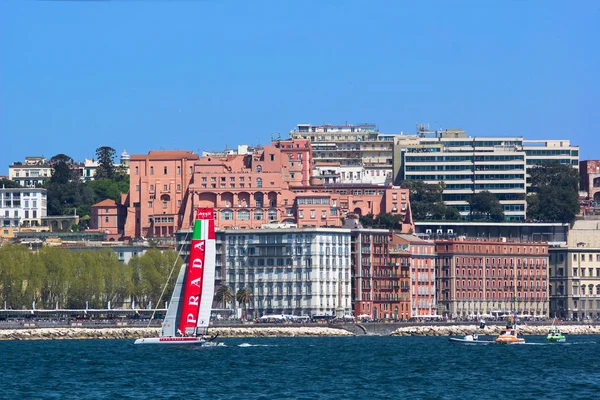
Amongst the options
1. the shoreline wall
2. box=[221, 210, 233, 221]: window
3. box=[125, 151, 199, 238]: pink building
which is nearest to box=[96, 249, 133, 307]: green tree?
the shoreline wall

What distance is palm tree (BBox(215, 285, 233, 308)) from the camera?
15988 cm

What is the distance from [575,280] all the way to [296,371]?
339ft

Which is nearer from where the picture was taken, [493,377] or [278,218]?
[493,377]

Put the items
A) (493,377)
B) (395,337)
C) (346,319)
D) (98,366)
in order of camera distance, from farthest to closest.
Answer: (346,319) < (395,337) < (98,366) < (493,377)

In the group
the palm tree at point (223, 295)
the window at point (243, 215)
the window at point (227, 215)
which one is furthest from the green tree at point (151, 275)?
the window at point (243, 215)

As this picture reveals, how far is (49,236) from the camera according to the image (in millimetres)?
192250

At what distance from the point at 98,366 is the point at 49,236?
327 ft

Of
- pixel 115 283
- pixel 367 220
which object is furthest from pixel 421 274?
pixel 115 283

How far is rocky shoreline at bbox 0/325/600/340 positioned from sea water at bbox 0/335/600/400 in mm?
8628

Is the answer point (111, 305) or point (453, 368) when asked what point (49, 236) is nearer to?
point (111, 305)

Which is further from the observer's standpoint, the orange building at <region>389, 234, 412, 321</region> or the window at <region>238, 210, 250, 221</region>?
the window at <region>238, 210, 250, 221</region>

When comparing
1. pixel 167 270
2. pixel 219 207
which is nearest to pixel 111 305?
pixel 167 270

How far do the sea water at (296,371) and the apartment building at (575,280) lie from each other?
2457 inches

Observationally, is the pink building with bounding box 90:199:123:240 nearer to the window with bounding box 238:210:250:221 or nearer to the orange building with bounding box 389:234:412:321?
the window with bounding box 238:210:250:221
